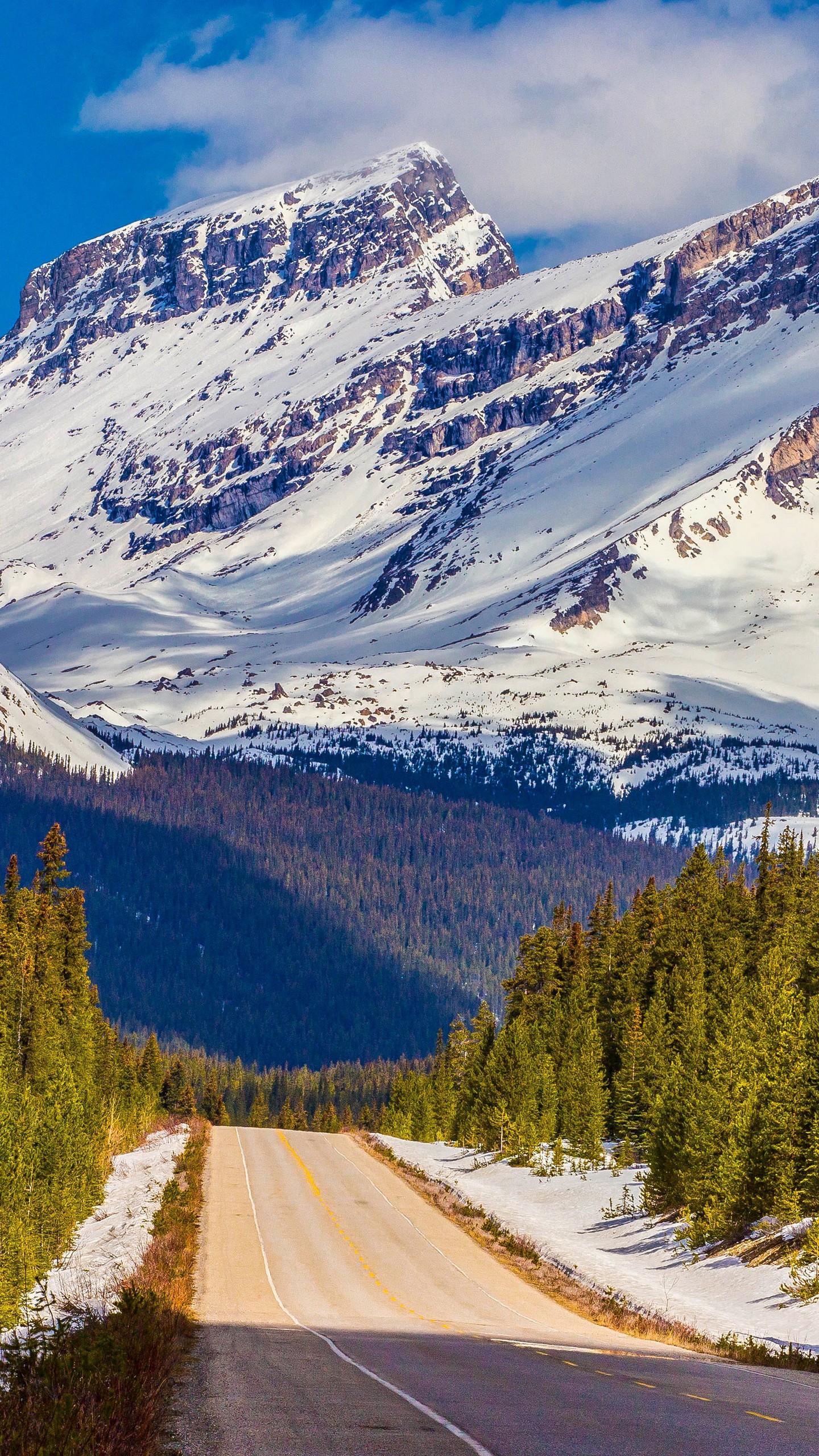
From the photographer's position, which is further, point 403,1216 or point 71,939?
point 71,939

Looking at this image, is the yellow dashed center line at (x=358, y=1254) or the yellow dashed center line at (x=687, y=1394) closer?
the yellow dashed center line at (x=687, y=1394)

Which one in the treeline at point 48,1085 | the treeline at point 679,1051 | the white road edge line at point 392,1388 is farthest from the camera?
the treeline at point 679,1051

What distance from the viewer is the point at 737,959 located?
212ft

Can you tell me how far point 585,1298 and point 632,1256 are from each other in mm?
5936

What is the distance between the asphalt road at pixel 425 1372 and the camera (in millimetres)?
16094

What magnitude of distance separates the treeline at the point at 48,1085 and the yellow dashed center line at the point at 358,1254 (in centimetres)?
790

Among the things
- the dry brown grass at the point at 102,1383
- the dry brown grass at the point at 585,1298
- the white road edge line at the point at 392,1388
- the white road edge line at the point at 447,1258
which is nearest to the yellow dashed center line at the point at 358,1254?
the white road edge line at the point at 447,1258

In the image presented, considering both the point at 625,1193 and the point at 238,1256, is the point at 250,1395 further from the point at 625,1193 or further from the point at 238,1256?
the point at 625,1193

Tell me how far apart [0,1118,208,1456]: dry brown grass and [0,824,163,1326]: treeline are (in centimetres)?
844

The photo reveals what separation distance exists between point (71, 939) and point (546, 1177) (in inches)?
1031

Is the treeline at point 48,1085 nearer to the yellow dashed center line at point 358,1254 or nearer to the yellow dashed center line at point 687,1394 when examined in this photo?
the yellow dashed center line at point 358,1254

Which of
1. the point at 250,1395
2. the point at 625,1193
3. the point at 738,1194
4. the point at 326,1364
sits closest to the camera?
the point at 250,1395

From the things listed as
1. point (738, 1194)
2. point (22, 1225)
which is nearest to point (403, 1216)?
point (738, 1194)

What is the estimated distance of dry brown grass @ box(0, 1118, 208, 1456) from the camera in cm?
1444
